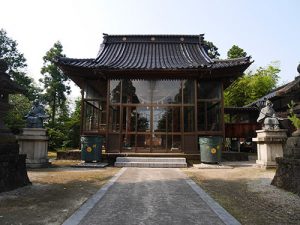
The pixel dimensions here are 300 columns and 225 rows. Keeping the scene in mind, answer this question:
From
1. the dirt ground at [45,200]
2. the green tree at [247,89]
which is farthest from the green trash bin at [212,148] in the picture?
the green tree at [247,89]

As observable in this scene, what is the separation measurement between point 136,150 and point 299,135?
8.57 metres

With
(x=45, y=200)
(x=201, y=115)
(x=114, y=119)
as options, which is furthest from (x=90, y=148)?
(x=45, y=200)

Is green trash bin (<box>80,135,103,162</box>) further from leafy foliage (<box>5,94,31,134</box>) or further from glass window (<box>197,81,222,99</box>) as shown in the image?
glass window (<box>197,81,222,99</box>)

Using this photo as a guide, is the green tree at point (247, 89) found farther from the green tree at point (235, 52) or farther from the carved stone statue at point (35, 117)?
the carved stone statue at point (35, 117)

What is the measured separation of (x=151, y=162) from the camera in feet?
40.4

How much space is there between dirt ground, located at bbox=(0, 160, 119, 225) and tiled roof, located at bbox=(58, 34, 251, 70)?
7666 mm

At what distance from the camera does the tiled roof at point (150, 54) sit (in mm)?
14656

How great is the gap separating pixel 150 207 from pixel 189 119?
9618 millimetres

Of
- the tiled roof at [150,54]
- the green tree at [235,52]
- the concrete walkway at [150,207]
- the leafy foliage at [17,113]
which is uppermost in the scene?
the green tree at [235,52]

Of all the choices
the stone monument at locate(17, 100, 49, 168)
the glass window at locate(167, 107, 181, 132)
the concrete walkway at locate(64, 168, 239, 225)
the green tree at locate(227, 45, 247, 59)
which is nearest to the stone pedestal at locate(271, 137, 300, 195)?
the concrete walkway at locate(64, 168, 239, 225)

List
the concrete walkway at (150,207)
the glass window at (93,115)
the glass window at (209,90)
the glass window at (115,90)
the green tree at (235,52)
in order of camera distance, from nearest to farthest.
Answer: the concrete walkway at (150,207)
the glass window at (115,90)
the glass window at (209,90)
the glass window at (93,115)
the green tree at (235,52)

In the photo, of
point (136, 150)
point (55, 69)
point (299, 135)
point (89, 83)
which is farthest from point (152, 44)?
point (55, 69)

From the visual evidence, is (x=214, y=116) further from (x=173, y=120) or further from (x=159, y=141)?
(x=159, y=141)

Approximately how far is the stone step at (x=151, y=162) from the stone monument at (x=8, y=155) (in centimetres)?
573
